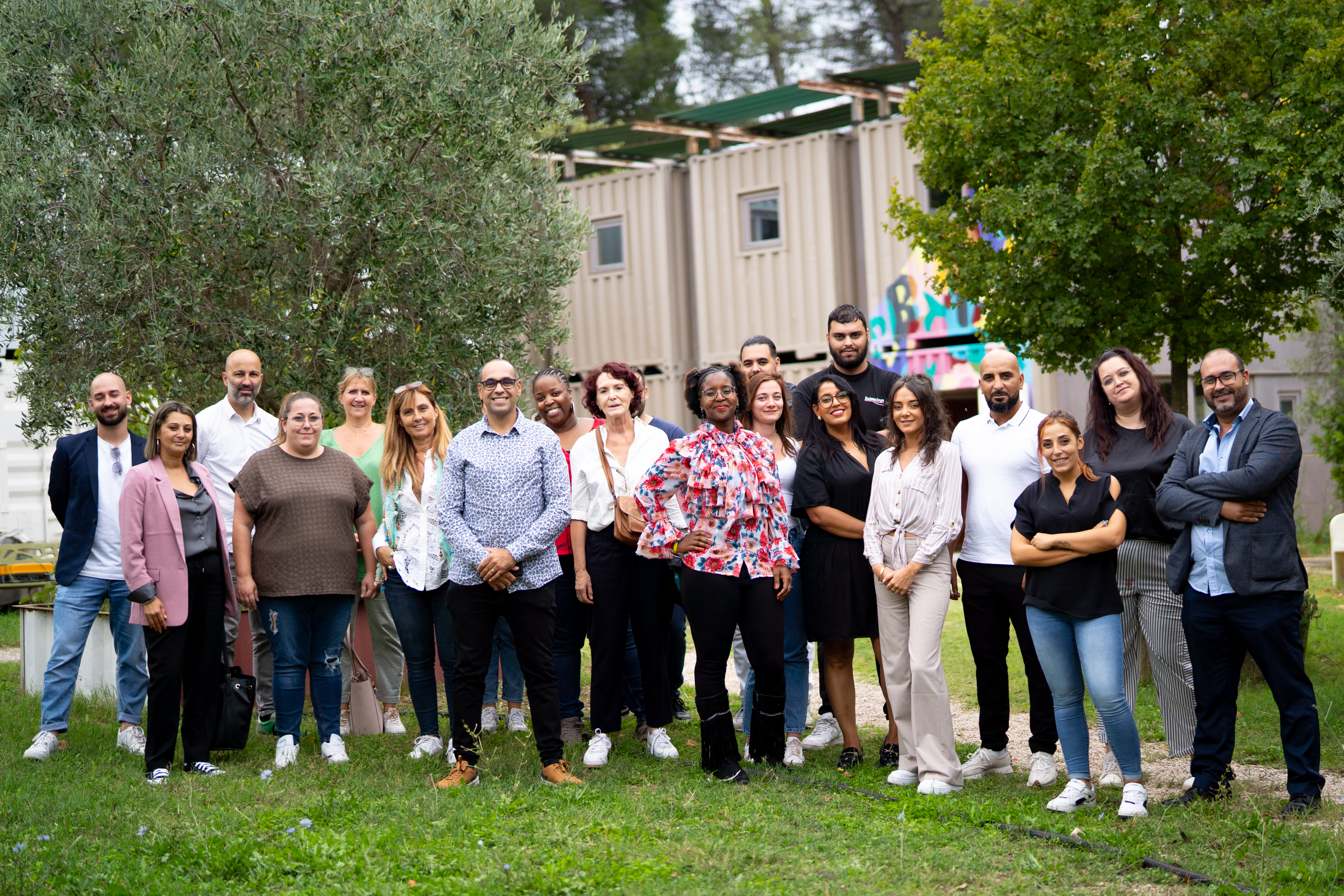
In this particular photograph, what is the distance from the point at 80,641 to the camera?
7.00 meters

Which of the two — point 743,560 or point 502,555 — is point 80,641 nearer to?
point 502,555

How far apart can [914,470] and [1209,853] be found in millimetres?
2051

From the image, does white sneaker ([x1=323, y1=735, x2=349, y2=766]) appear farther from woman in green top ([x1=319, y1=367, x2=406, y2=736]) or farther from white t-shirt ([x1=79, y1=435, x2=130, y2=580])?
white t-shirt ([x1=79, y1=435, x2=130, y2=580])

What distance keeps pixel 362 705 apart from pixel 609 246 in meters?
16.8

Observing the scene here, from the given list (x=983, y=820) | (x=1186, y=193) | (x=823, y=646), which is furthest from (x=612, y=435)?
(x=1186, y=193)

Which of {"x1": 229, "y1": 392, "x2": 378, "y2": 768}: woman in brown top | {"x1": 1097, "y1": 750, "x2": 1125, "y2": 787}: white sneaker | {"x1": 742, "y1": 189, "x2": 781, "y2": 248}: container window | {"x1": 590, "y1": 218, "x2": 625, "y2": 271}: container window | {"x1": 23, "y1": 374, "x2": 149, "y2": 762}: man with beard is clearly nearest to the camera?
{"x1": 1097, "y1": 750, "x2": 1125, "y2": 787}: white sneaker

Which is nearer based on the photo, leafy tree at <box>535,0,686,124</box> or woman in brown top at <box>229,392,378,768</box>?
woman in brown top at <box>229,392,378,768</box>

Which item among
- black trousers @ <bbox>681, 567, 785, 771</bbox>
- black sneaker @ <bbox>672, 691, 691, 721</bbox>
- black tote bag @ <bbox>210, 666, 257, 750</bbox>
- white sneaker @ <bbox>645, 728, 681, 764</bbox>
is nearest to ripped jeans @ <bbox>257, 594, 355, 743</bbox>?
black tote bag @ <bbox>210, 666, 257, 750</bbox>

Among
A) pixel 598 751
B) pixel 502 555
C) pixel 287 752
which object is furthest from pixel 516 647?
pixel 287 752

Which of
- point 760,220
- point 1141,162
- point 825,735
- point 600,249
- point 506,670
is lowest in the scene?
point 825,735

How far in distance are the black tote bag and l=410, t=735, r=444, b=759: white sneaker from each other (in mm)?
912

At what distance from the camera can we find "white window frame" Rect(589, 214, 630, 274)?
23031 millimetres

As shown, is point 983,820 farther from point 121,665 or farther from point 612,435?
point 121,665

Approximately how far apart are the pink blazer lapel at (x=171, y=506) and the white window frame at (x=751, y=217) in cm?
1552
